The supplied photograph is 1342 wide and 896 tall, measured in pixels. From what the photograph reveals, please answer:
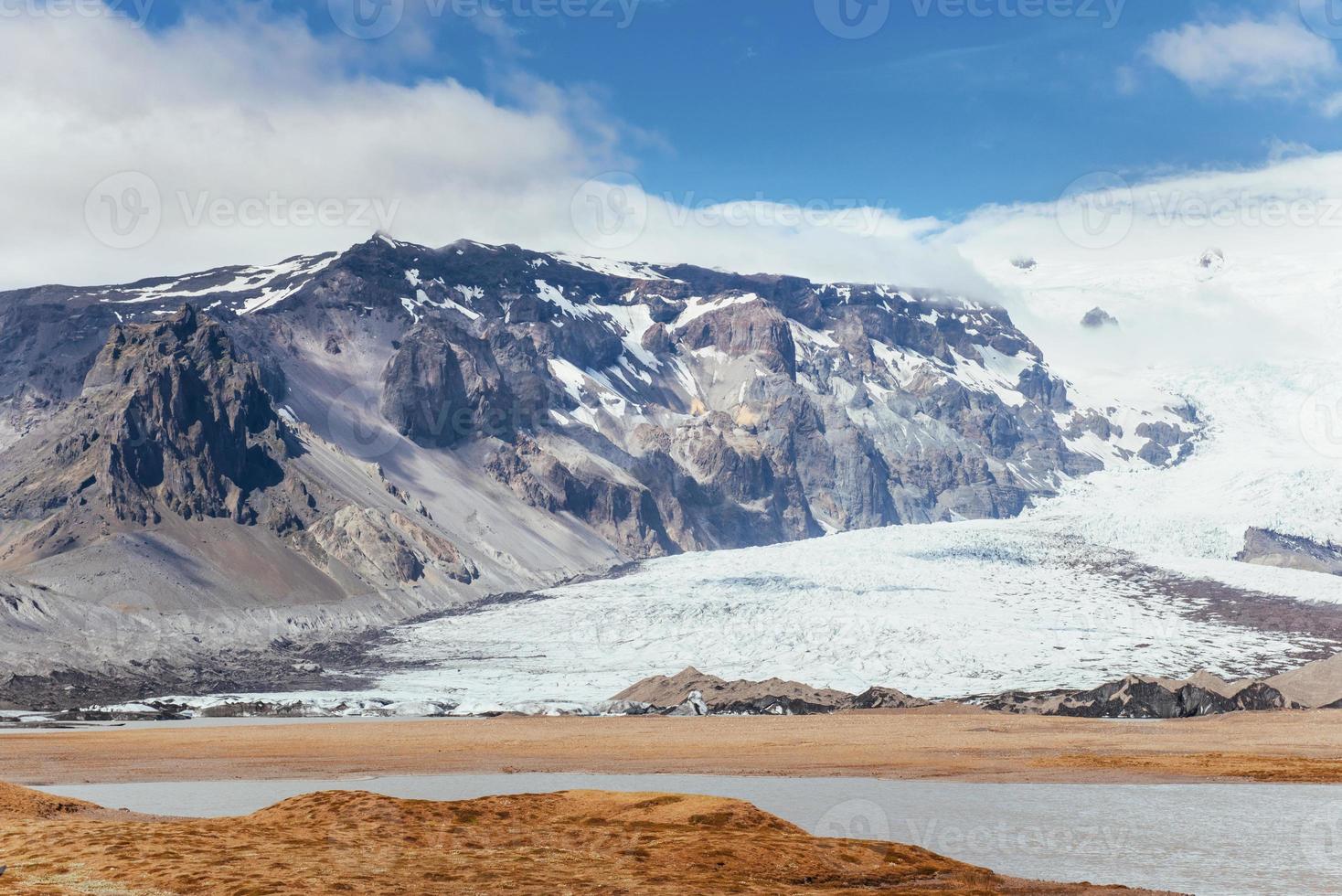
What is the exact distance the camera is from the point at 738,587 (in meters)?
156

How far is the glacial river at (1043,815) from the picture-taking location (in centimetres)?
2772

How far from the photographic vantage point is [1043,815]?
1454 inches

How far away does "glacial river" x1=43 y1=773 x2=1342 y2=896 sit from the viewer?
2772cm

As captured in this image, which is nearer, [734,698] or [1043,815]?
[1043,815]

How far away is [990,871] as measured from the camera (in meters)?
26.5

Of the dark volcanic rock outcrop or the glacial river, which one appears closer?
the glacial river

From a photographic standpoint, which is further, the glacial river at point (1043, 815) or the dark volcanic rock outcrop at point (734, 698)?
the dark volcanic rock outcrop at point (734, 698)

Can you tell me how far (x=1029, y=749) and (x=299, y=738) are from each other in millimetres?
39157

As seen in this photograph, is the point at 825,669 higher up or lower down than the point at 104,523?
lower down

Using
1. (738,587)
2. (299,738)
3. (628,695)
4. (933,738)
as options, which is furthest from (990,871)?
(738,587)

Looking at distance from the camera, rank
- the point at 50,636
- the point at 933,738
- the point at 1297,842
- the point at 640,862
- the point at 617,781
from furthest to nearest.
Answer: the point at 50,636
the point at 933,738
the point at 617,781
the point at 1297,842
the point at 640,862

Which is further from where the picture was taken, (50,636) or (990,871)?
(50,636)

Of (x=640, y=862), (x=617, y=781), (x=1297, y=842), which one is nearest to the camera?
(x=640, y=862)

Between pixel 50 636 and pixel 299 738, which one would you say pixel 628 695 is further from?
pixel 50 636
